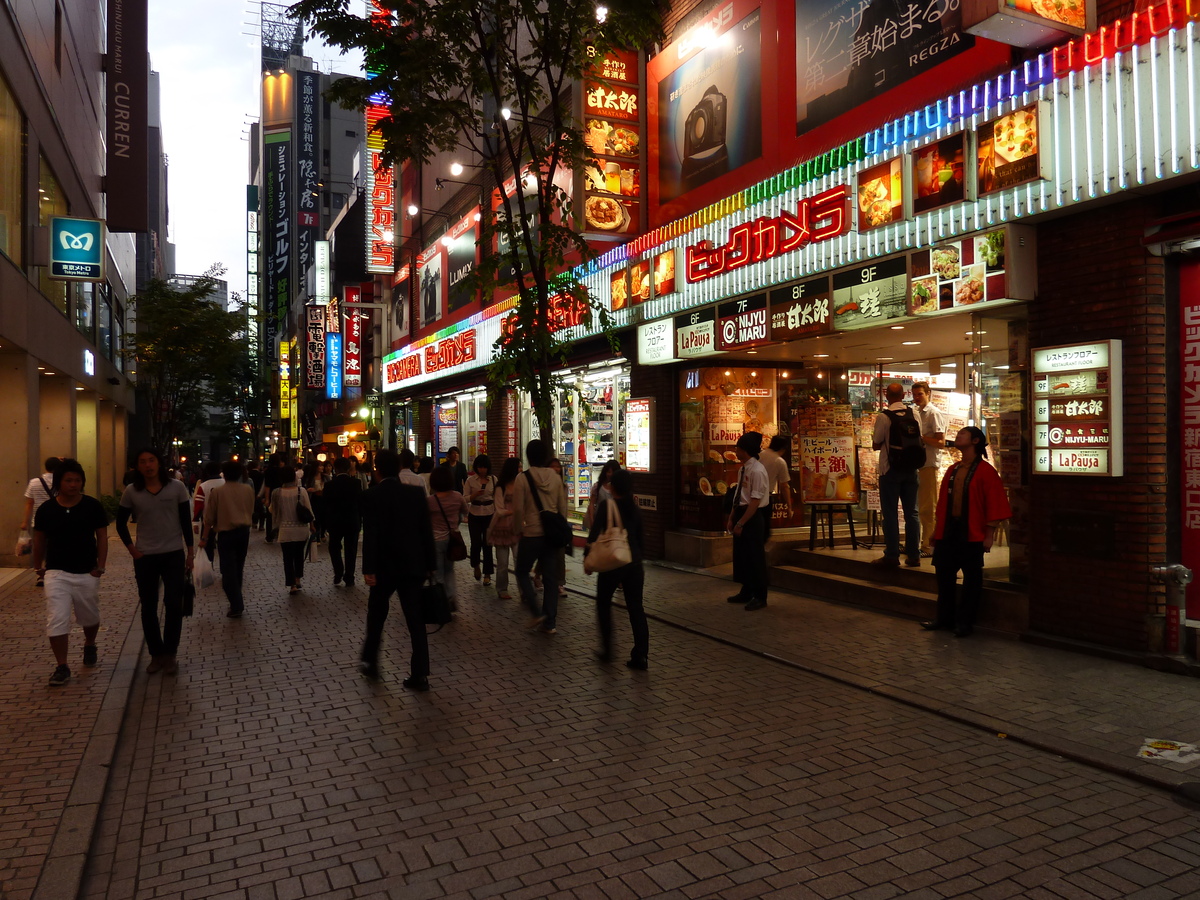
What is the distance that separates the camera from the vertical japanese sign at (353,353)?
120 ft

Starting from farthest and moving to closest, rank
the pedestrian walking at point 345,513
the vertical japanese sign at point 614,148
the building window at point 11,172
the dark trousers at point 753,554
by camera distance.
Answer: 1. the vertical japanese sign at point 614,148
2. the building window at point 11,172
3. the pedestrian walking at point 345,513
4. the dark trousers at point 753,554

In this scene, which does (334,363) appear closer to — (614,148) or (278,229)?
(614,148)

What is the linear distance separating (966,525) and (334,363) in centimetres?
3419

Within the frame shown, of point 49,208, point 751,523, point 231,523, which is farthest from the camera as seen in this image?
point 49,208

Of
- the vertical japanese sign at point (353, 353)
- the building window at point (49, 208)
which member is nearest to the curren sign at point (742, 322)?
the building window at point (49, 208)

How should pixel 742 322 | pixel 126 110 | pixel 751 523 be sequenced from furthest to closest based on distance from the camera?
pixel 126 110, pixel 742 322, pixel 751 523

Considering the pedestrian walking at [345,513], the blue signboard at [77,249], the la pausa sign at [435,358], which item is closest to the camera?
the pedestrian walking at [345,513]

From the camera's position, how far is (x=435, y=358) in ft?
76.9

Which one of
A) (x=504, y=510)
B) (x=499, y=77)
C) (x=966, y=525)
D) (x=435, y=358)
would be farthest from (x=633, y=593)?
(x=435, y=358)

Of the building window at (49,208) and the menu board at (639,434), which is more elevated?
the building window at (49,208)

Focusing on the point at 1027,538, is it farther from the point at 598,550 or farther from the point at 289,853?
the point at 289,853

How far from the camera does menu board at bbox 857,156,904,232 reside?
8.66 meters

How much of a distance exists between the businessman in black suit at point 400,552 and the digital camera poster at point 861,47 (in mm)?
6926

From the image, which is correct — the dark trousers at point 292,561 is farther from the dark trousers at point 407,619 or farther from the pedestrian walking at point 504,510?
the dark trousers at point 407,619
